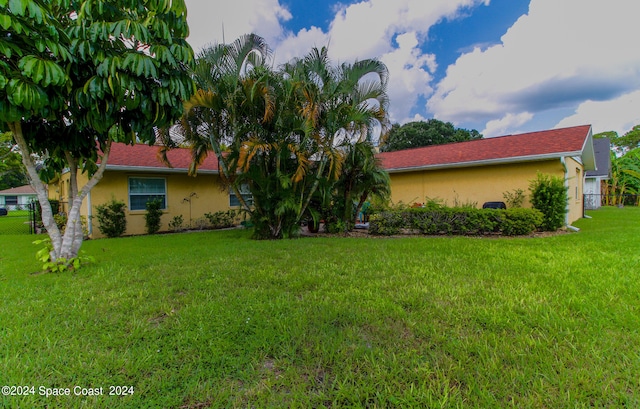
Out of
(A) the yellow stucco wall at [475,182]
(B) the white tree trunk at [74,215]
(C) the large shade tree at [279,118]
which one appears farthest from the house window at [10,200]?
(A) the yellow stucco wall at [475,182]

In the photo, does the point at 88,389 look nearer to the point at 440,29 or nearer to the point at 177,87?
the point at 177,87

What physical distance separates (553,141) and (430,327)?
11.2 meters

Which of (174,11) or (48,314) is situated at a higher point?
(174,11)

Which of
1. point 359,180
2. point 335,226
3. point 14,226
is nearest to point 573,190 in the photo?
point 359,180

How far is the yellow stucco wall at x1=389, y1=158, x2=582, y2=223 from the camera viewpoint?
10.2 metres

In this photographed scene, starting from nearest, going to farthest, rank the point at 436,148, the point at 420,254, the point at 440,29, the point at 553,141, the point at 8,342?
the point at 8,342 < the point at 420,254 < the point at 553,141 < the point at 440,29 < the point at 436,148

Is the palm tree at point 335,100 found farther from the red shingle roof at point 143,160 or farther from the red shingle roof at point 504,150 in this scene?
the red shingle roof at point 143,160

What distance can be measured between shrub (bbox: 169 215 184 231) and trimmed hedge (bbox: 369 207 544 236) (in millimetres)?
7913

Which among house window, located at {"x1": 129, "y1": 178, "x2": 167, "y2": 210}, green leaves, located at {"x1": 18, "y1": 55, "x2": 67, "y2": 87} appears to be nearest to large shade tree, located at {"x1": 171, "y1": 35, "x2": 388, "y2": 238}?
green leaves, located at {"x1": 18, "y1": 55, "x2": 67, "y2": 87}

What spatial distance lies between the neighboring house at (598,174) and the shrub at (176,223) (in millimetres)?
26279

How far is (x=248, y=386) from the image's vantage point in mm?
2043

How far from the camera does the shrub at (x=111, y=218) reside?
9.98 metres

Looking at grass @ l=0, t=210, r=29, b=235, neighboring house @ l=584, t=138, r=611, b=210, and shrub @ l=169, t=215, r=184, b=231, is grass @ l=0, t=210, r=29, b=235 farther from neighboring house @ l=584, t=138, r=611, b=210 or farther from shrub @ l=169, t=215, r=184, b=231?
neighboring house @ l=584, t=138, r=611, b=210

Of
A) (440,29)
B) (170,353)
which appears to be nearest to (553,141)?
(440,29)
